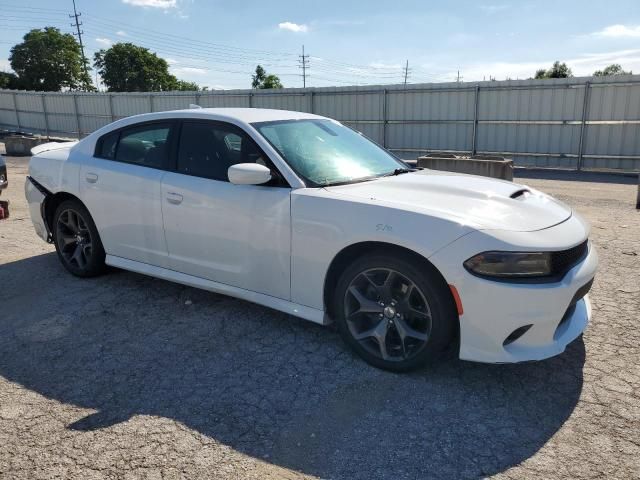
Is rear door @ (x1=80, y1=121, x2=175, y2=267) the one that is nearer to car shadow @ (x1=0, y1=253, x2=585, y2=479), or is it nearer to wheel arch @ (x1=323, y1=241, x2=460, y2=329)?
car shadow @ (x1=0, y1=253, x2=585, y2=479)

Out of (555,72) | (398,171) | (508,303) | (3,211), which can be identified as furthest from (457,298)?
(555,72)

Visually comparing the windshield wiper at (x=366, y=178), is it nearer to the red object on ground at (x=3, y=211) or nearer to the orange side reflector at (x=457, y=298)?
the orange side reflector at (x=457, y=298)

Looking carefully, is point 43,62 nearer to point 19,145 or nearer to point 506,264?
point 19,145

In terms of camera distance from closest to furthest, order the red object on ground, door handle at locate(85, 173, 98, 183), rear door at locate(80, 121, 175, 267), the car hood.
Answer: the car hood → rear door at locate(80, 121, 175, 267) → door handle at locate(85, 173, 98, 183) → the red object on ground

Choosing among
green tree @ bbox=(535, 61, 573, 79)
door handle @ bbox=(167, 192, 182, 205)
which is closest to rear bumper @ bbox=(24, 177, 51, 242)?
door handle @ bbox=(167, 192, 182, 205)

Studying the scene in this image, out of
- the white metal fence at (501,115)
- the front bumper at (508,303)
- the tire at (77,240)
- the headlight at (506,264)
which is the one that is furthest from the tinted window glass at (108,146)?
the white metal fence at (501,115)

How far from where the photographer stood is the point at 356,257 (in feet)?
10.8

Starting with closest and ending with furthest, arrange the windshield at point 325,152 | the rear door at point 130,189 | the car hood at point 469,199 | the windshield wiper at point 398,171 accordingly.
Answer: the car hood at point 469,199, the windshield at point 325,152, the windshield wiper at point 398,171, the rear door at point 130,189

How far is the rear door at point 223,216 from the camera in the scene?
3.56 meters

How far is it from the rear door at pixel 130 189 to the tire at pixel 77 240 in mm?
166

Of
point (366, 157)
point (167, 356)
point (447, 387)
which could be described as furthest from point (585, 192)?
point (167, 356)

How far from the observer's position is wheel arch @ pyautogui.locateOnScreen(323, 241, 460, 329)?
299cm

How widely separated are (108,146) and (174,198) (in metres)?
1.18

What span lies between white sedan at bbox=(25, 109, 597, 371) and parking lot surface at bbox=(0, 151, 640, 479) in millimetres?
306
